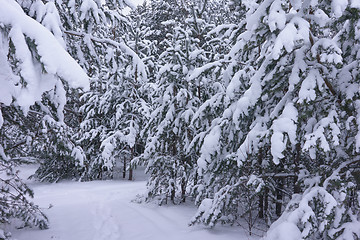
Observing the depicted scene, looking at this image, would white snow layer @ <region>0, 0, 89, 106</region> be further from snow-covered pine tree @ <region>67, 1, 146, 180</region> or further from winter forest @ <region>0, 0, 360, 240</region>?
snow-covered pine tree @ <region>67, 1, 146, 180</region>

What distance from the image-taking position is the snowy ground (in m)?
5.46

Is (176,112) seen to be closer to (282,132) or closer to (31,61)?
(282,132)

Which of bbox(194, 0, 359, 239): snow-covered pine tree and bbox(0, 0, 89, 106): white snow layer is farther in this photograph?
bbox(194, 0, 359, 239): snow-covered pine tree

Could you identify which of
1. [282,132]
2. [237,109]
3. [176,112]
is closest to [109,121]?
[176,112]

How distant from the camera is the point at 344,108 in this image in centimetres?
371

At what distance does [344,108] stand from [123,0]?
4928 mm

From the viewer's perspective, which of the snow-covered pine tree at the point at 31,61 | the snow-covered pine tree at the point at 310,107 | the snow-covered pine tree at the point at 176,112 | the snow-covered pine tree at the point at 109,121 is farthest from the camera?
the snow-covered pine tree at the point at 109,121

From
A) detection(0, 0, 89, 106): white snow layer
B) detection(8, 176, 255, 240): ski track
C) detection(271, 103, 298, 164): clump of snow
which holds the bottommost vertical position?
detection(8, 176, 255, 240): ski track

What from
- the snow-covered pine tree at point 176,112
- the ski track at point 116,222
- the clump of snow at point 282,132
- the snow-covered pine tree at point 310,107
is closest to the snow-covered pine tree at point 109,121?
the ski track at point 116,222

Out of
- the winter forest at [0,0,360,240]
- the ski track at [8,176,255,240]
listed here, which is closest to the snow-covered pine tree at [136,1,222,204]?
the winter forest at [0,0,360,240]

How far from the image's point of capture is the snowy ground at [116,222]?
5.46 metres

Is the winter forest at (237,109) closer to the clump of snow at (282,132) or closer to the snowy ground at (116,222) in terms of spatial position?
the clump of snow at (282,132)

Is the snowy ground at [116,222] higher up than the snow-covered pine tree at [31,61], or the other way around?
the snow-covered pine tree at [31,61]

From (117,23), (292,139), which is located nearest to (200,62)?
(117,23)
